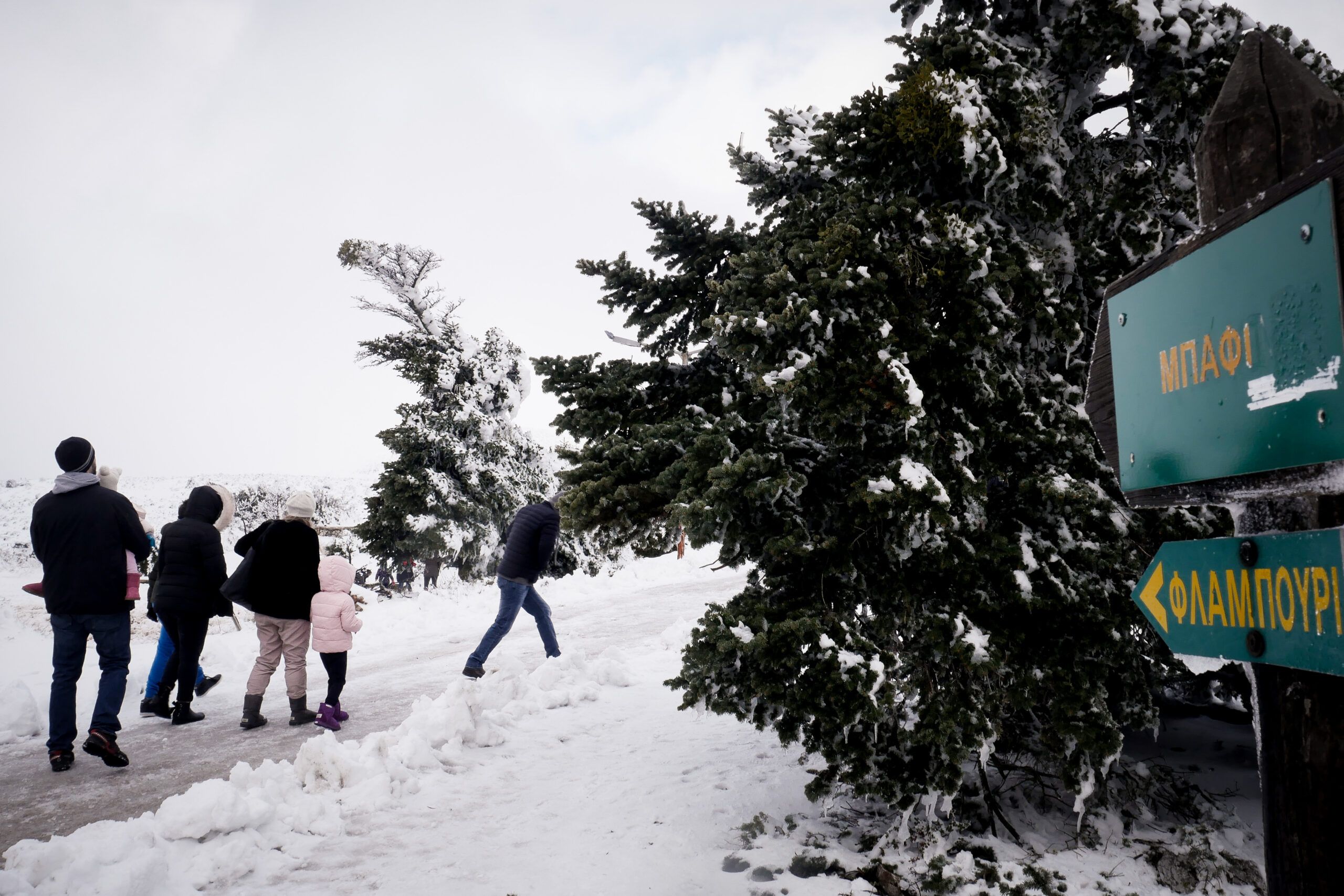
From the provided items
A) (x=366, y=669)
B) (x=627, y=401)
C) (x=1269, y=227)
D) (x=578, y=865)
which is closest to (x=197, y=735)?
(x=366, y=669)

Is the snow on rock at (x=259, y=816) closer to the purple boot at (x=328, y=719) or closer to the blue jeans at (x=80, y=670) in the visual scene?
the purple boot at (x=328, y=719)

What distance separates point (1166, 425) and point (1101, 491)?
71.7 inches

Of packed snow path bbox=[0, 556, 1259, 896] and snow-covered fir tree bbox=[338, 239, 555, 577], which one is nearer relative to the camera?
packed snow path bbox=[0, 556, 1259, 896]

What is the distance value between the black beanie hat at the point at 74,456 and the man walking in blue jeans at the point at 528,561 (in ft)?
10.7

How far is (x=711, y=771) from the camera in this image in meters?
4.46

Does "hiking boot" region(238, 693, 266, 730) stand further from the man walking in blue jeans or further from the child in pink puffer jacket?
the man walking in blue jeans

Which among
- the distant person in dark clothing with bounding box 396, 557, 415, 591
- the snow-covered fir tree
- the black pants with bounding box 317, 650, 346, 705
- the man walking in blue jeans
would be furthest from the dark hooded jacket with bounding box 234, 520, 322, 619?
the distant person in dark clothing with bounding box 396, 557, 415, 591

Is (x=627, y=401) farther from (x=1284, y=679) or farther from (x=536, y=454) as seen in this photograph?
(x=536, y=454)

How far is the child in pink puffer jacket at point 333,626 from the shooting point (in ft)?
18.2

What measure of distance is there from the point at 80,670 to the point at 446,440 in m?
13.7

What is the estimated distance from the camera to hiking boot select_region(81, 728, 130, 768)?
4.49m

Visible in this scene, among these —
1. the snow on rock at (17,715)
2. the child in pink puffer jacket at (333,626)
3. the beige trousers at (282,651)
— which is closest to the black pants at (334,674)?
the child in pink puffer jacket at (333,626)

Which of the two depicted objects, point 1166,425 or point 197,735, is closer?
point 1166,425

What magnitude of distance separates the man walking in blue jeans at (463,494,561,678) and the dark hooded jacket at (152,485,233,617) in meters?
2.27
